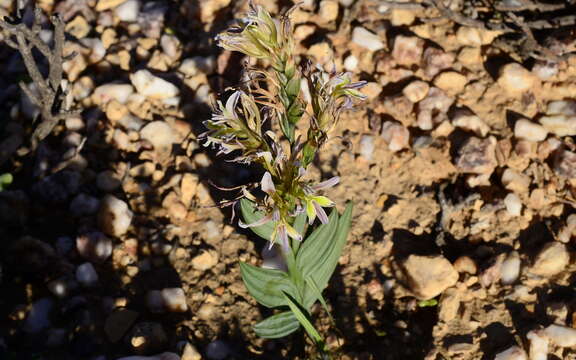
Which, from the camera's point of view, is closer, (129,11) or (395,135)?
(395,135)

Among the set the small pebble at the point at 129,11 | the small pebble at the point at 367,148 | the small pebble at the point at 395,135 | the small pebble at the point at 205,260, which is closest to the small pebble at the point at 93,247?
the small pebble at the point at 205,260

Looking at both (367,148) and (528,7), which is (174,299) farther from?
(528,7)

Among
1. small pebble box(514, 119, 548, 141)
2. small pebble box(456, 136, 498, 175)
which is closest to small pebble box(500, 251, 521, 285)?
small pebble box(456, 136, 498, 175)

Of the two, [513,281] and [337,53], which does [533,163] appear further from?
[337,53]

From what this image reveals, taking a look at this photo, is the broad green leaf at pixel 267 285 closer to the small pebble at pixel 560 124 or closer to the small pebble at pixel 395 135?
the small pebble at pixel 395 135

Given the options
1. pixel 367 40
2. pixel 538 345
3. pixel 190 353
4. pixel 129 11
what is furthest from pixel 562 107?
pixel 129 11

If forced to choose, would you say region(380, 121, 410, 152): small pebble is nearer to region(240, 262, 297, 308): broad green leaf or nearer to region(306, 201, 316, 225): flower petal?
region(240, 262, 297, 308): broad green leaf
